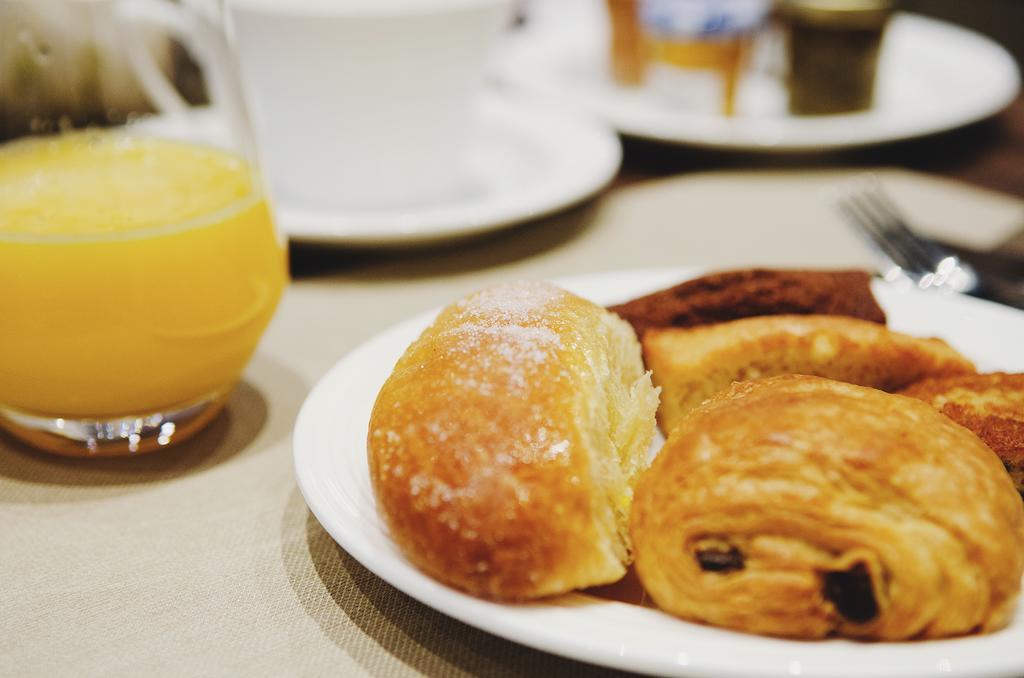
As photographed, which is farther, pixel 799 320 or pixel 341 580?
pixel 799 320

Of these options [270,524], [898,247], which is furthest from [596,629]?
[898,247]

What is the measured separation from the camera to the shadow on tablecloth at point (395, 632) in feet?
2.20

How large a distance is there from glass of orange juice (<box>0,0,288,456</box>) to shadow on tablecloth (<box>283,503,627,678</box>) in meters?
0.27

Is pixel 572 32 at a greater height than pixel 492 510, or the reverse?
pixel 492 510

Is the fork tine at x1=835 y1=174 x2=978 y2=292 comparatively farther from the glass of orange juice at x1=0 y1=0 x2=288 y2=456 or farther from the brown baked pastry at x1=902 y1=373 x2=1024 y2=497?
the glass of orange juice at x1=0 y1=0 x2=288 y2=456

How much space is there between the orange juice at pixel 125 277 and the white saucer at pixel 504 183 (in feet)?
0.51

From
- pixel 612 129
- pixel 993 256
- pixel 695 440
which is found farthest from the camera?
pixel 612 129

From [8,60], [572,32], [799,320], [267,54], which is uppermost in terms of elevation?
[8,60]

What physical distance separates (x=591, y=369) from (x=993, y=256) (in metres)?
0.91

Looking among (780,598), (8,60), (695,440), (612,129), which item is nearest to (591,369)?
(695,440)

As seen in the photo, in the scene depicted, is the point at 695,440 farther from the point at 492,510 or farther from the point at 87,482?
the point at 87,482

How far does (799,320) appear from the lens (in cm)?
96

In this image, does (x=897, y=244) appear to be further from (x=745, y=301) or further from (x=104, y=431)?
(x=104, y=431)

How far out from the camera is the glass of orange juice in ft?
2.88
